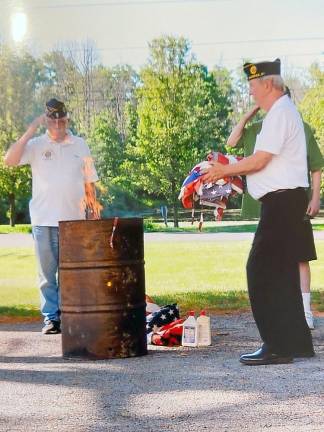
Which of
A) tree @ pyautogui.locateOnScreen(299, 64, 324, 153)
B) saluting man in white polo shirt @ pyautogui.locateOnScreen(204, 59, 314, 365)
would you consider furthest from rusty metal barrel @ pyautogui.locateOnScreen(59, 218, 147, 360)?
tree @ pyautogui.locateOnScreen(299, 64, 324, 153)

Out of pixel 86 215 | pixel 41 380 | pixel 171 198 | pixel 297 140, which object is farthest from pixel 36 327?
pixel 297 140

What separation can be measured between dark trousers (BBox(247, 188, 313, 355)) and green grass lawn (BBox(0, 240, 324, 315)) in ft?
11.3

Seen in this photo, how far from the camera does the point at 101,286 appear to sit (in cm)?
614

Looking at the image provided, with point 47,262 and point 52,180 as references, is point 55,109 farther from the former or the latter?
point 47,262

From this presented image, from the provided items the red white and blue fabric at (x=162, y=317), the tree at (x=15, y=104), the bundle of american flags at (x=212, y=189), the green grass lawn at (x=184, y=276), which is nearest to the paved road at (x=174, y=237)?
the green grass lawn at (x=184, y=276)

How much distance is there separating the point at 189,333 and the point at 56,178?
1502mm

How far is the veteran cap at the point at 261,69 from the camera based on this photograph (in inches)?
223

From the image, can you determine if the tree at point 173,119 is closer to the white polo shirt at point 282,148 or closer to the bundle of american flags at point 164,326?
the bundle of american flags at point 164,326

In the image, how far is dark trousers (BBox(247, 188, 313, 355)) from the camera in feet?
18.7

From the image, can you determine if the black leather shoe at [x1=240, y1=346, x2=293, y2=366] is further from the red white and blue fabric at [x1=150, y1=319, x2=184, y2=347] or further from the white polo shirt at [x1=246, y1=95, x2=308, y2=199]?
the red white and blue fabric at [x1=150, y1=319, x2=184, y2=347]

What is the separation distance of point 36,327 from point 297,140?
3.31 meters

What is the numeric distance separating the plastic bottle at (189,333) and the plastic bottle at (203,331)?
0.17 ft

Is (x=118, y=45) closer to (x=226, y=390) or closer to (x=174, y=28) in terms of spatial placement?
(x=174, y=28)

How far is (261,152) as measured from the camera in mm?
5617
